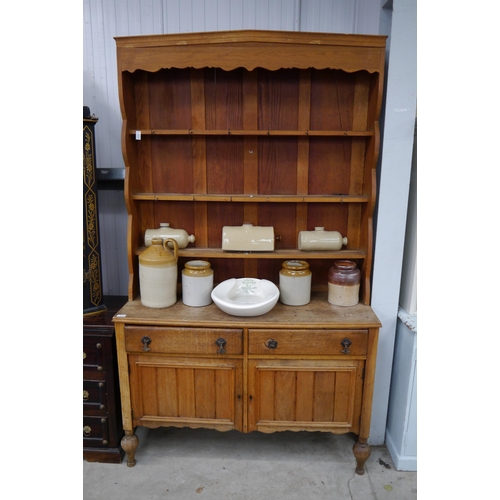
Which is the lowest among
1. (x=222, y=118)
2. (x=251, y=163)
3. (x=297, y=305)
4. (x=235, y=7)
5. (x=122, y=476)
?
(x=122, y=476)

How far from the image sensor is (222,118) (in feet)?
7.35

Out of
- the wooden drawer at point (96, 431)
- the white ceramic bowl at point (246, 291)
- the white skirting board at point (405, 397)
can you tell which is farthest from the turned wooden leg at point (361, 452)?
the wooden drawer at point (96, 431)

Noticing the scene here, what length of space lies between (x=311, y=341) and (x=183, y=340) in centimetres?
66

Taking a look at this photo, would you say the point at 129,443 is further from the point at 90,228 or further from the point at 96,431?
the point at 90,228

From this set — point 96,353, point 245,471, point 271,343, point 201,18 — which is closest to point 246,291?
point 271,343

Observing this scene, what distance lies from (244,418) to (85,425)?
35.5 inches

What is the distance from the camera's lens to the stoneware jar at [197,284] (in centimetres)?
211

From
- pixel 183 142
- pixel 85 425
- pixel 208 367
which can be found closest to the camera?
pixel 208 367

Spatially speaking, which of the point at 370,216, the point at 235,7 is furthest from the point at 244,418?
the point at 235,7

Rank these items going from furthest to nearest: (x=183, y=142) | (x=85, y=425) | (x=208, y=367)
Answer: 1. (x=183, y=142)
2. (x=85, y=425)
3. (x=208, y=367)

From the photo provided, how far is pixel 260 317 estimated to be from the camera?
1.98 m

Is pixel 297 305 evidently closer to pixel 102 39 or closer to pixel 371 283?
pixel 371 283

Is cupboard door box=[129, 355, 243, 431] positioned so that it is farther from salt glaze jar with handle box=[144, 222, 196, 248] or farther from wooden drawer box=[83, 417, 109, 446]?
salt glaze jar with handle box=[144, 222, 196, 248]

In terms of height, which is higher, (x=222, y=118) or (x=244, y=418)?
(x=222, y=118)
